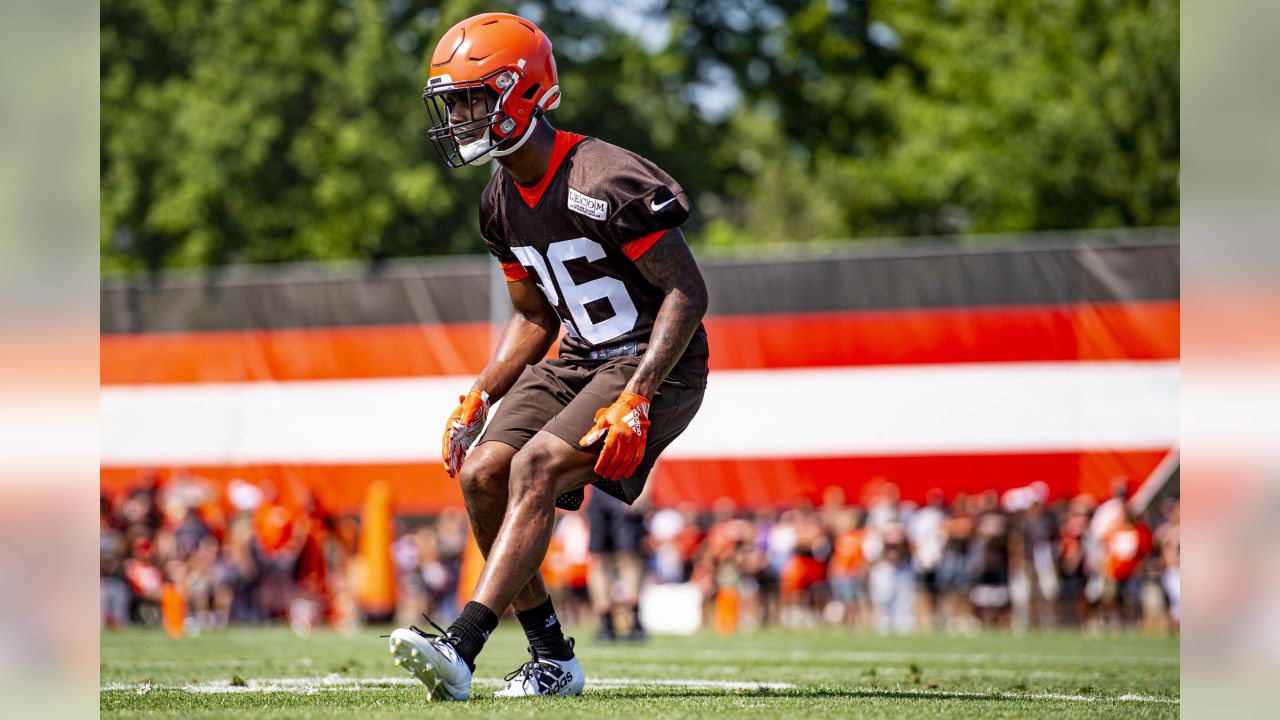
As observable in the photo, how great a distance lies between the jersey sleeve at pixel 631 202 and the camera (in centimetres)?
478

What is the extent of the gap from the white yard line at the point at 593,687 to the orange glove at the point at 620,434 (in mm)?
1290

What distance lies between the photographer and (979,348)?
17.1m

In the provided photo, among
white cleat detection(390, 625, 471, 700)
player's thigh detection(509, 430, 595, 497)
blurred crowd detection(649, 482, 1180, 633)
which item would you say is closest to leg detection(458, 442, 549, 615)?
player's thigh detection(509, 430, 595, 497)

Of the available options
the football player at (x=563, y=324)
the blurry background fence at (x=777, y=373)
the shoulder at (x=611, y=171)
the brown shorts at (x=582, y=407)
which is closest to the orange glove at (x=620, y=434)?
the football player at (x=563, y=324)

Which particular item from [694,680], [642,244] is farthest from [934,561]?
[642,244]

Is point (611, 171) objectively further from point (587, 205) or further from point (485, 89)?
point (485, 89)

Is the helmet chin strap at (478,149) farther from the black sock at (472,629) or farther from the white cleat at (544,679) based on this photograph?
the white cleat at (544,679)

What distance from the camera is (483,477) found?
16.3 ft

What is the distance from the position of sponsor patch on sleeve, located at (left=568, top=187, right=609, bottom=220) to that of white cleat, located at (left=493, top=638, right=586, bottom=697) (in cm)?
148

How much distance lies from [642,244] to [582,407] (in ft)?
1.80

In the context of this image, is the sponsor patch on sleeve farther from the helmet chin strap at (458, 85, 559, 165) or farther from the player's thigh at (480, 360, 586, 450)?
the player's thigh at (480, 360, 586, 450)
